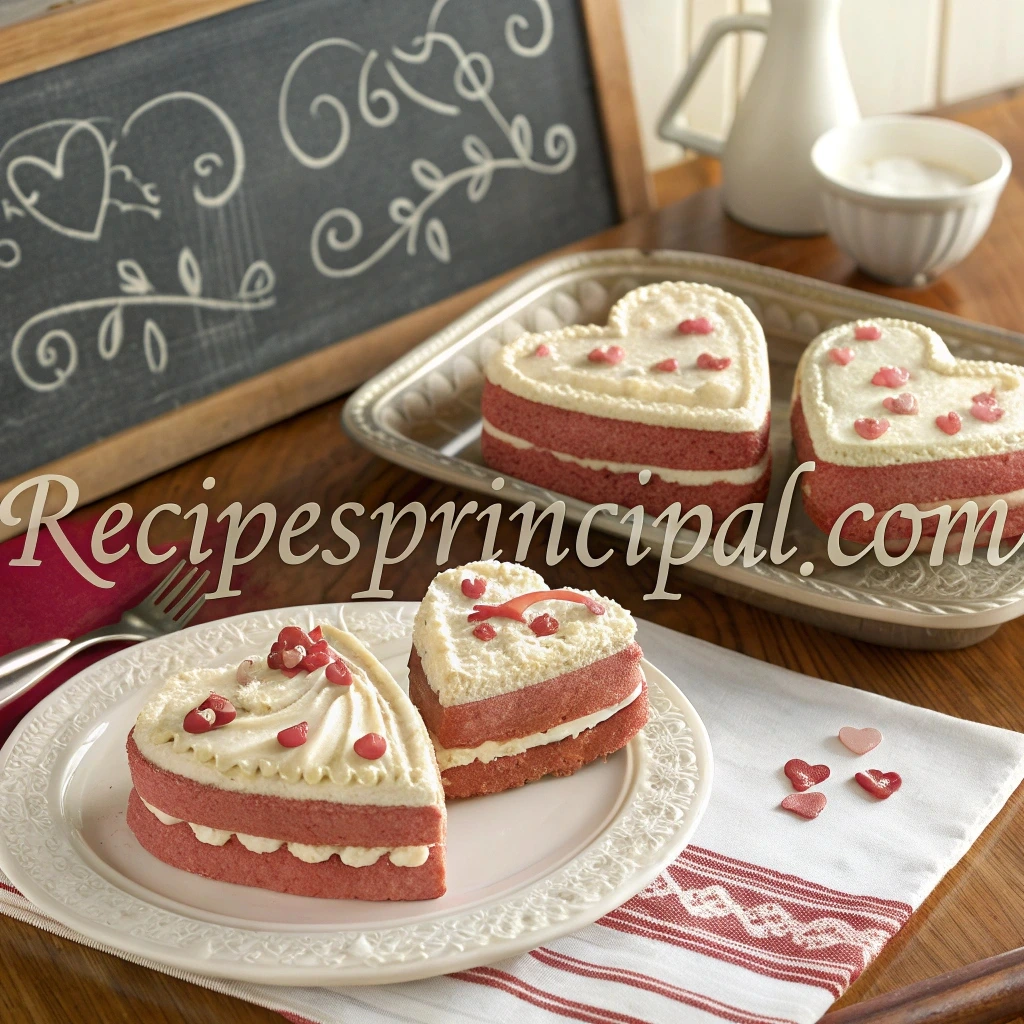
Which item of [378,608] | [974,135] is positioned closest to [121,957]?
[378,608]

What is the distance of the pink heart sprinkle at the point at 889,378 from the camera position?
1542 millimetres

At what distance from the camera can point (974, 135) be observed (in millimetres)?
2020

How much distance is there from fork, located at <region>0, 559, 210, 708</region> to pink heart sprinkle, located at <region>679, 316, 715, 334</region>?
0.66m

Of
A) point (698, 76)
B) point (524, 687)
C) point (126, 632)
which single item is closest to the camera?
point (524, 687)

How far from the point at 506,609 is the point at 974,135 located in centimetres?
125

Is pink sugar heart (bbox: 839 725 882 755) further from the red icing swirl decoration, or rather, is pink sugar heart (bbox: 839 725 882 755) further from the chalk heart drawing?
the chalk heart drawing

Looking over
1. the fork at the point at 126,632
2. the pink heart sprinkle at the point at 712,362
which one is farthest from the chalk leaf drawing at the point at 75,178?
the pink heart sprinkle at the point at 712,362

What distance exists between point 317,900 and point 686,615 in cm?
54

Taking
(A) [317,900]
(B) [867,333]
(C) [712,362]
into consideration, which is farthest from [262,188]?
(A) [317,900]

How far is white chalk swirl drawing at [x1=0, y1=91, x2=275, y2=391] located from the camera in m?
1.53

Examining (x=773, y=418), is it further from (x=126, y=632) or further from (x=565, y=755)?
(x=126, y=632)

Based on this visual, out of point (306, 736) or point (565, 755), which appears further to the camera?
point (565, 755)

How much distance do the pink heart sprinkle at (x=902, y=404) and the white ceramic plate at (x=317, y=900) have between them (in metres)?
0.47

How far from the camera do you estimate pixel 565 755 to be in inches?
47.2
